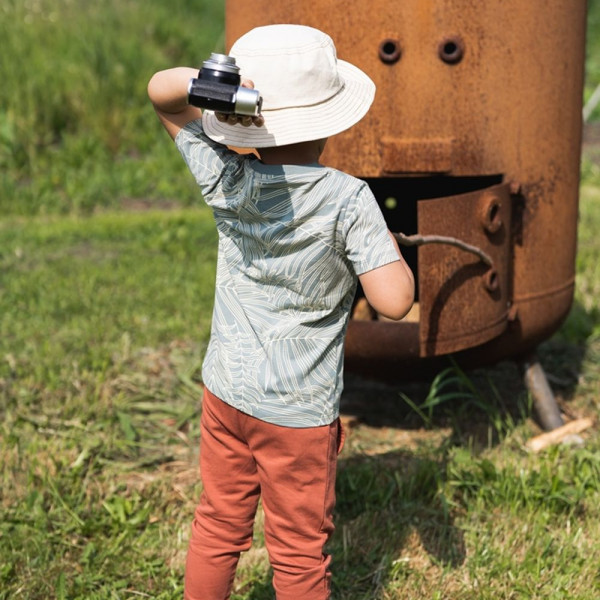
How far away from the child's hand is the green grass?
1.32 metres

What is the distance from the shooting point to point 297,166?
196 cm

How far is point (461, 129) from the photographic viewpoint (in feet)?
9.48

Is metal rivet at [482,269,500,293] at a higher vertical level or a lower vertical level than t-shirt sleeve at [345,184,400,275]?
lower

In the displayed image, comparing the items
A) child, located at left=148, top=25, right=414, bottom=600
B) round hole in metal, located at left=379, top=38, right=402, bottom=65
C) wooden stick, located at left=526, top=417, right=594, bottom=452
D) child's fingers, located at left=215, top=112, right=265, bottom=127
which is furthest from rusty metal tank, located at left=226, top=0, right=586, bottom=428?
child's fingers, located at left=215, top=112, right=265, bottom=127

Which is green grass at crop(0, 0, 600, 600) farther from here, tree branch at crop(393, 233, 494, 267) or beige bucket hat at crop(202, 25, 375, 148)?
beige bucket hat at crop(202, 25, 375, 148)

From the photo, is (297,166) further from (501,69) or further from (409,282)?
(501,69)

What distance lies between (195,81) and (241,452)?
0.85 m

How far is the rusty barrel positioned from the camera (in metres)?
2.83

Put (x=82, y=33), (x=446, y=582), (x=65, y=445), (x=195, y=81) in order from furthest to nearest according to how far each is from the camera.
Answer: (x=82, y=33) < (x=65, y=445) < (x=446, y=582) < (x=195, y=81)

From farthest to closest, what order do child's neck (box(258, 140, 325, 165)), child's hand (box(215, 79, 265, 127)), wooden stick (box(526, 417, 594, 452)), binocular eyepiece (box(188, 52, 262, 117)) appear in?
wooden stick (box(526, 417, 594, 452)) → child's neck (box(258, 140, 325, 165)) → child's hand (box(215, 79, 265, 127)) → binocular eyepiece (box(188, 52, 262, 117))

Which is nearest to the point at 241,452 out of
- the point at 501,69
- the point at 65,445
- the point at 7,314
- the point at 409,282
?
the point at 409,282

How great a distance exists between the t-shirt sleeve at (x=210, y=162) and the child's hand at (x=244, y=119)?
6.0 inches

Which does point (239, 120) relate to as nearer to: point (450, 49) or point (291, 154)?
point (291, 154)

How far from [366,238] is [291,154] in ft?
0.76
